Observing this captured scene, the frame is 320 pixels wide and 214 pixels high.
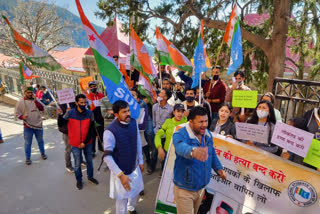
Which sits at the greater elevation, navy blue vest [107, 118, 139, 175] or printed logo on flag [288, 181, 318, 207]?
navy blue vest [107, 118, 139, 175]

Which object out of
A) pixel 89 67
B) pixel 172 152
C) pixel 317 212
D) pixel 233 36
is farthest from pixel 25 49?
pixel 89 67

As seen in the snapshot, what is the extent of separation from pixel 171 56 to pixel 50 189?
3.45 meters

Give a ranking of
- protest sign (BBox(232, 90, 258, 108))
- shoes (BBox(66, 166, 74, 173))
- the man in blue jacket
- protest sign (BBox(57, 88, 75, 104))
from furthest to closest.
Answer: shoes (BBox(66, 166, 74, 173))
protest sign (BBox(57, 88, 75, 104))
protest sign (BBox(232, 90, 258, 108))
the man in blue jacket

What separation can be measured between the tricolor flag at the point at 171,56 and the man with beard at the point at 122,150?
2.00 meters

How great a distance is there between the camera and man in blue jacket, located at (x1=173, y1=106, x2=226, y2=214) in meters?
2.32

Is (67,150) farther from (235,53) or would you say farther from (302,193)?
(302,193)

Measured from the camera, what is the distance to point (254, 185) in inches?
109

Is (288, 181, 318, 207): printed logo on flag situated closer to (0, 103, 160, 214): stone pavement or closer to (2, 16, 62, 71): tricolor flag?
(0, 103, 160, 214): stone pavement

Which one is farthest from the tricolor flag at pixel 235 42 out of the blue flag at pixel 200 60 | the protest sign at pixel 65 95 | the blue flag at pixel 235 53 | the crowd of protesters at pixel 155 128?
the protest sign at pixel 65 95

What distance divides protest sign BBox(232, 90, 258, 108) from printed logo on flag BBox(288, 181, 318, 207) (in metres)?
1.14

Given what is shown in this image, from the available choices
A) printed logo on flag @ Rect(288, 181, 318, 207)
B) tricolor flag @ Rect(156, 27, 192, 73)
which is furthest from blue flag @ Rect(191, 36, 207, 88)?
printed logo on flag @ Rect(288, 181, 318, 207)

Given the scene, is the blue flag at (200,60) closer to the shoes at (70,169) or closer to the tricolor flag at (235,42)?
the tricolor flag at (235,42)

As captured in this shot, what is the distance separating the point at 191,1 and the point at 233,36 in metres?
4.70

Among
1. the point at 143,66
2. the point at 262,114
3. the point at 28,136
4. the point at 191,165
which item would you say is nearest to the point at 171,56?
the point at 143,66
